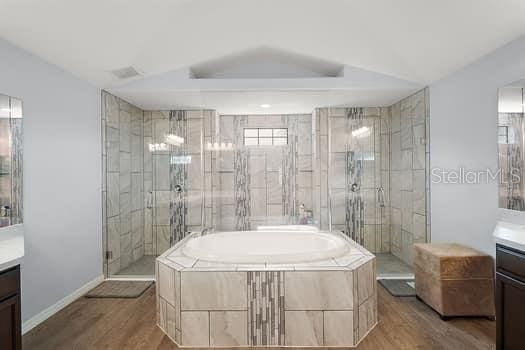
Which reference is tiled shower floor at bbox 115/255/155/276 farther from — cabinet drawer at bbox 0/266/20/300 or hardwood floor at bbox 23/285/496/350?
cabinet drawer at bbox 0/266/20/300

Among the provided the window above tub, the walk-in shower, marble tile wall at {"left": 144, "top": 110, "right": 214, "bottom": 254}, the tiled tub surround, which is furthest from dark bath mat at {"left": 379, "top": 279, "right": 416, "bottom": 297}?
marble tile wall at {"left": 144, "top": 110, "right": 214, "bottom": 254}

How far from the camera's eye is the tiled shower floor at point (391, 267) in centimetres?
381

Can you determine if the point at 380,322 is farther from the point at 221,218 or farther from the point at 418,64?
the point at 418,64

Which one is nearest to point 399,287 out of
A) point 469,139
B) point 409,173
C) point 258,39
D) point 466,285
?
point 466,285

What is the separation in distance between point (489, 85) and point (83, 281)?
4.08 meters

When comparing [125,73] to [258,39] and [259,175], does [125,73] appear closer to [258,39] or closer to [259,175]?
[258,39]

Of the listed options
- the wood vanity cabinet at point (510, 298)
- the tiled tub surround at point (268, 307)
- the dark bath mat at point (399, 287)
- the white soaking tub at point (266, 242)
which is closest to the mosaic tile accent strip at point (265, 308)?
the tiled tub surround at point (268, 307)

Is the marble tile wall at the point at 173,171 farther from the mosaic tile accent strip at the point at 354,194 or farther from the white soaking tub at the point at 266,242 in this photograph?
the mosaic tile accent strip at the point at 354,194

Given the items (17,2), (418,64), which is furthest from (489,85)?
(17,2)

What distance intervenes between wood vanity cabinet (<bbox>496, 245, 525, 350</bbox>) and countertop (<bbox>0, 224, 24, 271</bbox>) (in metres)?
2.60

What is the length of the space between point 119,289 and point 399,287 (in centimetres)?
283

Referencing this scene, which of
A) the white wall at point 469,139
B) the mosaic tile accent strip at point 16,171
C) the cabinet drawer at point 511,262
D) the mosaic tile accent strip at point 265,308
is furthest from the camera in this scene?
the white wall at point 469,139

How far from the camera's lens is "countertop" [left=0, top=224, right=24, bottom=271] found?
5.65ft

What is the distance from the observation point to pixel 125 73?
3465mm
